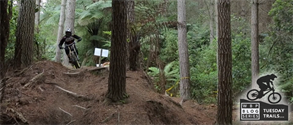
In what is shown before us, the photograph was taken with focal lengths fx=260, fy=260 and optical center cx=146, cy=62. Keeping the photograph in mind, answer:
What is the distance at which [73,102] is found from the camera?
5547 millimetres

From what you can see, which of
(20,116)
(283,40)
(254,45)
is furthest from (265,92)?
(20,116)

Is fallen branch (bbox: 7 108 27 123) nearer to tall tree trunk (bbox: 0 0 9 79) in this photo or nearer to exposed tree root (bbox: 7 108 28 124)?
exposed tree root (bbox: 7 108 28 124)

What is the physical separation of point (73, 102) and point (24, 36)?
2.32 meters

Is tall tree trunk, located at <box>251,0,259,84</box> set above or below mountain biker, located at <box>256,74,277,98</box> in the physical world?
above

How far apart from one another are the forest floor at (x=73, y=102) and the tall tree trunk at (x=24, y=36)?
0.27 metres

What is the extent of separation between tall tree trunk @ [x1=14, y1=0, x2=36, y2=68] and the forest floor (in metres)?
0.27

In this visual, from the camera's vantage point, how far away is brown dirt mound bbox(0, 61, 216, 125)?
484 cm

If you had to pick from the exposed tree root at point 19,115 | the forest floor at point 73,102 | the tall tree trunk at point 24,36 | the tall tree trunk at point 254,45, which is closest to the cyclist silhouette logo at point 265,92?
the forest floor at point 73,102

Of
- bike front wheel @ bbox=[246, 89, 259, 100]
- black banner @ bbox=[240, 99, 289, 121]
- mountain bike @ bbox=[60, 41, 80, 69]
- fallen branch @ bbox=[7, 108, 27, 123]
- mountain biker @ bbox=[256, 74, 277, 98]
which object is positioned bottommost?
black banner @ bbox=[240, 99, 289, 121]

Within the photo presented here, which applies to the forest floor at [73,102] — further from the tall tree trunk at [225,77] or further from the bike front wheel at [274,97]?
the bike front wheel at [274,97]

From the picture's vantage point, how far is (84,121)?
16.3ft

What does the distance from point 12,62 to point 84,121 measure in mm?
2928

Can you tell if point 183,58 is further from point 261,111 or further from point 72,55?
point 261,111

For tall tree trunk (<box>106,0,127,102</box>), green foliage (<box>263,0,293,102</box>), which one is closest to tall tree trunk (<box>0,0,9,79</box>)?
tall tree trunk (<box>106,0,127,102</box>)
